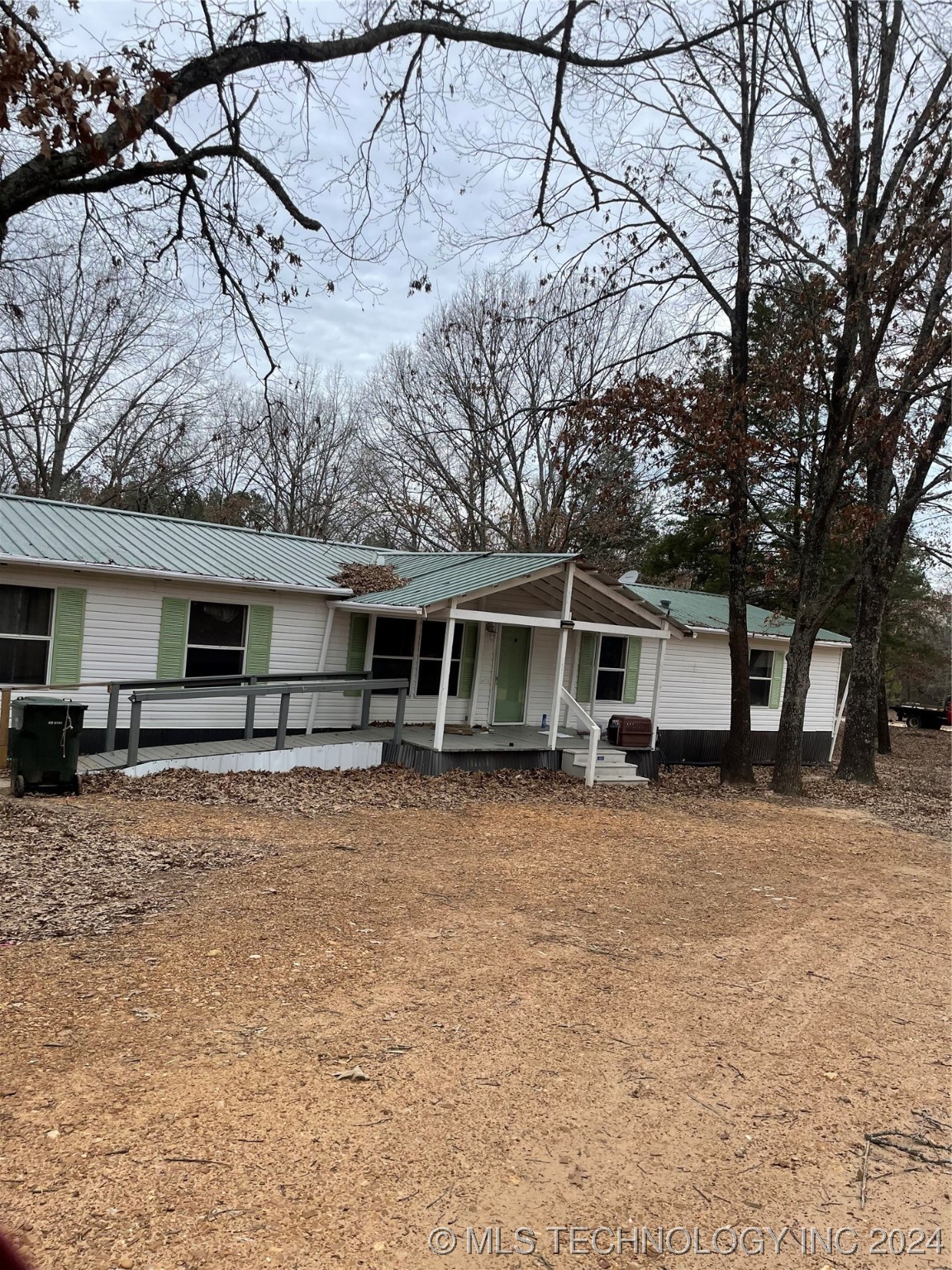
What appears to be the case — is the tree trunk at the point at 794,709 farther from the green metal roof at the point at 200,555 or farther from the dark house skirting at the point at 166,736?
the dark house skirting at the point at 166,736

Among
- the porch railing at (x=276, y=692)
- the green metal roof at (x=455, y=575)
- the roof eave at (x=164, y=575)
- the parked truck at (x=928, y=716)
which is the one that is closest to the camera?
the porch railing at (x=276, y=692)

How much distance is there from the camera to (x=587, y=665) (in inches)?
699

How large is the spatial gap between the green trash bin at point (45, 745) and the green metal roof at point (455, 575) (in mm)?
5006

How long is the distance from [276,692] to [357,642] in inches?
111

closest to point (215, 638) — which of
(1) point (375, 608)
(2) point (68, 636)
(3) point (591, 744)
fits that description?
(2) point (68, 636)

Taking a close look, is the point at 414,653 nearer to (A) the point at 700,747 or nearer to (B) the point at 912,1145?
(A) the point at 700,747

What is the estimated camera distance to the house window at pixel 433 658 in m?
15.9

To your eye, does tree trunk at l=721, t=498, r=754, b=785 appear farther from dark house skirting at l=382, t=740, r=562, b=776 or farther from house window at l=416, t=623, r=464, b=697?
house window at l=416, t=623, r=464, b=697

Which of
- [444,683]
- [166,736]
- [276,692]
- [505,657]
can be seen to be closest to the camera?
[276,692]

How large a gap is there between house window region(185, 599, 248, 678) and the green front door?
4.83 metres

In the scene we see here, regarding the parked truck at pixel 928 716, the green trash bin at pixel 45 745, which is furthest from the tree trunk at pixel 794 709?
the parked truck at pixel 928 716

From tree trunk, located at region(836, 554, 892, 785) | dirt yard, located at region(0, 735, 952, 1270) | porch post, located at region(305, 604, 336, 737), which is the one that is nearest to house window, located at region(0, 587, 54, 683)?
porch post, located at region(305, 604, 336, 737)

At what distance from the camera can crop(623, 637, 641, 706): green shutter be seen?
60.2 ft

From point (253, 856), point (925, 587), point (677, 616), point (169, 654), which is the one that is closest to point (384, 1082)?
point (253, 856)
